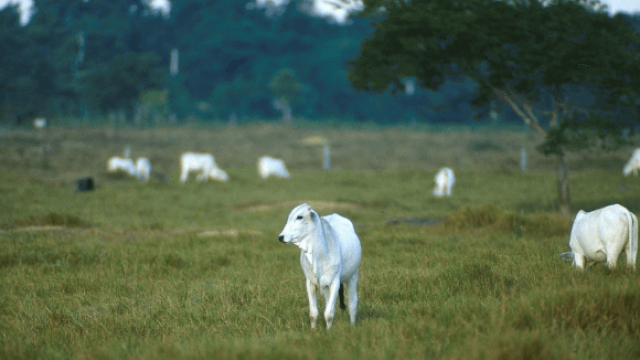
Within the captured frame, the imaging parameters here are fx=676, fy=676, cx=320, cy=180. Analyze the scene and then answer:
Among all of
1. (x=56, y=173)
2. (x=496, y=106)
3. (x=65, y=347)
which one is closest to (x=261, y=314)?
(x=65, y=347)

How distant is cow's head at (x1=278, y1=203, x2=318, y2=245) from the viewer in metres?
5.66

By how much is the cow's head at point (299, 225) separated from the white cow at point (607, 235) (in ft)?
11.5

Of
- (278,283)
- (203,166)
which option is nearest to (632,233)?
(278,283)

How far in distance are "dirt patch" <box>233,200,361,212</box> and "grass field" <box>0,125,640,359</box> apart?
10 cm

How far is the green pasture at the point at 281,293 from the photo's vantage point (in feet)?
16.9

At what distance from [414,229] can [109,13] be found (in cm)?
7179

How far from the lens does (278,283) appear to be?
8.51 meters

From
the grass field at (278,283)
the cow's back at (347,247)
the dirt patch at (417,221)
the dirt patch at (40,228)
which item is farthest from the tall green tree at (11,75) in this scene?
the cow's back at (347,247)

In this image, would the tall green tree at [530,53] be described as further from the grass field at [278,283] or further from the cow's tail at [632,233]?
the cow's tail at [632,233]

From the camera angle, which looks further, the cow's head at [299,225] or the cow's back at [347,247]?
the cow's back at [347,247]

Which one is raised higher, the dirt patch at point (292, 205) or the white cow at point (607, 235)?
the white cow at point (607, 235)

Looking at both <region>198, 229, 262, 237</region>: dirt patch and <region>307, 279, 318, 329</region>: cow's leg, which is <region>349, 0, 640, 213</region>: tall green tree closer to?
<region>198, 229, 262, 237</region>: dirt patch

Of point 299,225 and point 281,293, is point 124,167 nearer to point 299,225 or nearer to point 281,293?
point 281,293

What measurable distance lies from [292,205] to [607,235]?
13042mm
